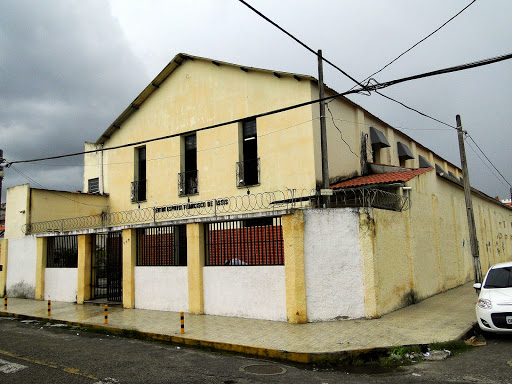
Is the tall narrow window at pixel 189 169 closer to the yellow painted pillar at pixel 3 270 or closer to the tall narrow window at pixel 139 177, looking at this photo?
the tall narrow window at pixel 139 177

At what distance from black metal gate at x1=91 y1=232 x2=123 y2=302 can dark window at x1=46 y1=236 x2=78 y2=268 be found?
94cm

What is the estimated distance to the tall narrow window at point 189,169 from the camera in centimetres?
1770

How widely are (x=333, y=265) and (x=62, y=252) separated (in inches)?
462

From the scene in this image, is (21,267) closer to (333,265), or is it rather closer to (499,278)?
(333,265)

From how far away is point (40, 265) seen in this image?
55.6ft

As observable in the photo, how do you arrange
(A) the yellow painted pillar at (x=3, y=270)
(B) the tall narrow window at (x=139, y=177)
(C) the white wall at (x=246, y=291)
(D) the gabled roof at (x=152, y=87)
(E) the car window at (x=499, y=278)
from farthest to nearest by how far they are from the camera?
(B) the tall narrow window at (x=139, y=177) → (A) the yellow painted pillar at (x=3, y=270) → (D) the gabled roof at (x=152, y=87) → (C) the white wall at (x=246, y=291) → (E) the car window at (x=499, y=278)

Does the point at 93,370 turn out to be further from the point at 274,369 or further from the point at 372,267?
the point at 372,267

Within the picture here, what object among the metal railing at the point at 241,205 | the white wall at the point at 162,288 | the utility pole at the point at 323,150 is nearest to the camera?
the utility pole at the point at 323,150

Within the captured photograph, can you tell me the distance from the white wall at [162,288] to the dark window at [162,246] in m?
0.28

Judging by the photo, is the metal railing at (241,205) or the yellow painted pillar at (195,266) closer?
the yellow painted pillar at (195,266)

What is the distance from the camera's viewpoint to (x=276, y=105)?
15141 mm

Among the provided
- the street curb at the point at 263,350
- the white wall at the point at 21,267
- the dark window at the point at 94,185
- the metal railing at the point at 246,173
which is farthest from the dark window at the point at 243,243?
the dark window at the point at 94,185

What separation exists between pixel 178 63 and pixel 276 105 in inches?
240

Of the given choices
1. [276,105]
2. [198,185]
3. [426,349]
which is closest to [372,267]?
[426,349]
